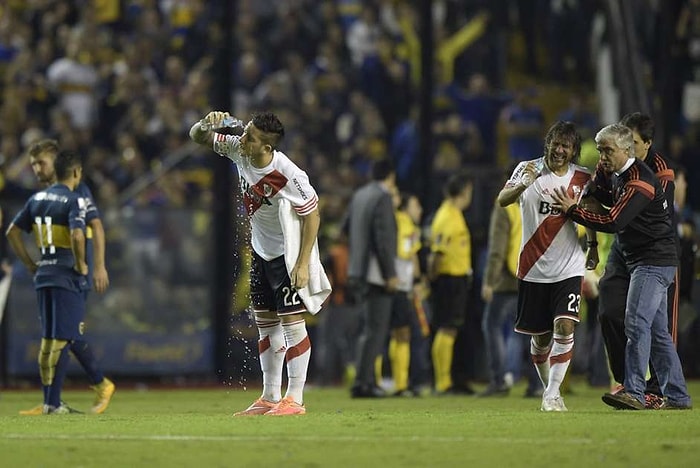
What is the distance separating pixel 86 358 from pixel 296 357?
299 cm

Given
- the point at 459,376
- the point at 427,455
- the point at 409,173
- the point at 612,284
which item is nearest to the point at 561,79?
the point at 409,173

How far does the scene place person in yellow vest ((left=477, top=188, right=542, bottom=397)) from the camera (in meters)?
15.2

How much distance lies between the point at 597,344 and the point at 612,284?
538 cm

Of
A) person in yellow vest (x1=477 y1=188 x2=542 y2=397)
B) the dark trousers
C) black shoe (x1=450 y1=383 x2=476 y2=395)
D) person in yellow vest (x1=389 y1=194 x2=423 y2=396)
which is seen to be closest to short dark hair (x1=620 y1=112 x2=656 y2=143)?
the dark trousers

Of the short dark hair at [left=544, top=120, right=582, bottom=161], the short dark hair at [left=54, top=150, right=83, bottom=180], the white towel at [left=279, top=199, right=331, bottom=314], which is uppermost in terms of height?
the short dark hair at [left=544, top=120, right=582, bottom=161]

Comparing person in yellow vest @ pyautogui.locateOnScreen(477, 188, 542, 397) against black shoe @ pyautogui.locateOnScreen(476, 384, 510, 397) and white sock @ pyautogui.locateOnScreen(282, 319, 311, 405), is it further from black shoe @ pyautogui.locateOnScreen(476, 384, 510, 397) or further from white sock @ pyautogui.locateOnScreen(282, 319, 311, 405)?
white sock @ pyautogui.locateOnScreen(282, 319, 311, 405)

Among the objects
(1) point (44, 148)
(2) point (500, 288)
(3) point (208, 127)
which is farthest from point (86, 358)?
(2) point (500, 288)

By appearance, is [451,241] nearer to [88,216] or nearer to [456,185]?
[456,185]

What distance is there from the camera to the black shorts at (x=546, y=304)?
1139 cm

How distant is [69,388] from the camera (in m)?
19.1

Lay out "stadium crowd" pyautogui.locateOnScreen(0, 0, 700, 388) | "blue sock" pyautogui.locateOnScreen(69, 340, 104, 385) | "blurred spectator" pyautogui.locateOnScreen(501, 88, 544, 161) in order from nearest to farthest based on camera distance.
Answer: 1. "blue sock" pyautogui.locateOnScreen(69, 340, 104, 385)
2. "stadium crowd" pyautogui.locateOnScreen(0, 0, 700, 388)
3. "blurred spectator" pyautogui.locateOnScreen(501, 88, 544, 161)

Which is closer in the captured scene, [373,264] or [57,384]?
[57,384]

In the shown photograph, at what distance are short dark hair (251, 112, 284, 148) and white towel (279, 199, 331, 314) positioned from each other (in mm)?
439

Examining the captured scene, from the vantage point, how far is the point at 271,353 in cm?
1141
